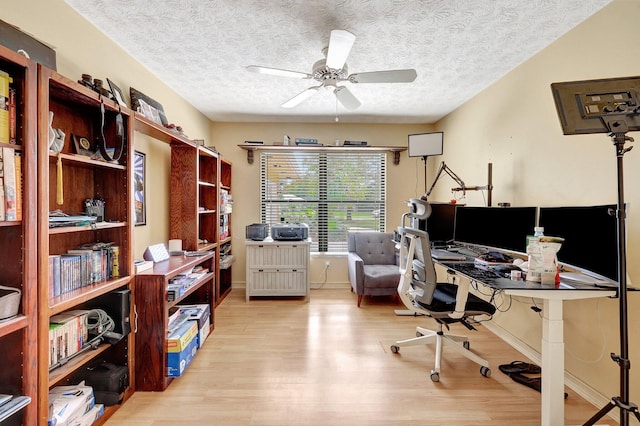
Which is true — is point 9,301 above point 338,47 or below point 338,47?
below

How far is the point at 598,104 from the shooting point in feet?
4.53

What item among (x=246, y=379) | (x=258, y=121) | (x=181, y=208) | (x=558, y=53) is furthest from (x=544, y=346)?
(x=258, y=121)

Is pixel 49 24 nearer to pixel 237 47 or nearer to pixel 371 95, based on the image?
pixel 237 47

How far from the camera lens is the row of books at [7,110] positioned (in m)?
1.13

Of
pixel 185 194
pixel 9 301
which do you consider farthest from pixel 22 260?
pixel 185 194

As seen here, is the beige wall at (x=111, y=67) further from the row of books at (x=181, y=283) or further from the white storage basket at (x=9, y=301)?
the white storage basket at (x=9, y=301)

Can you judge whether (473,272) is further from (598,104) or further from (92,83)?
(92,83)

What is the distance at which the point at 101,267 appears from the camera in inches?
67.3

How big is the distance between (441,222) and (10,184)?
10.3ft

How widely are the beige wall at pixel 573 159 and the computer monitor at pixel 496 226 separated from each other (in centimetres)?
25

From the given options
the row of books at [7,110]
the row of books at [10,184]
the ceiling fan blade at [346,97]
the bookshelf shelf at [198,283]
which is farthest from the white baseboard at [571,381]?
the row of books at [7,110]

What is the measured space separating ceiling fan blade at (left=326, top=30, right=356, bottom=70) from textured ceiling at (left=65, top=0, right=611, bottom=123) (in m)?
0.21

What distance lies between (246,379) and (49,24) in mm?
2499

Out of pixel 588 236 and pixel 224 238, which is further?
pixel 224 238
